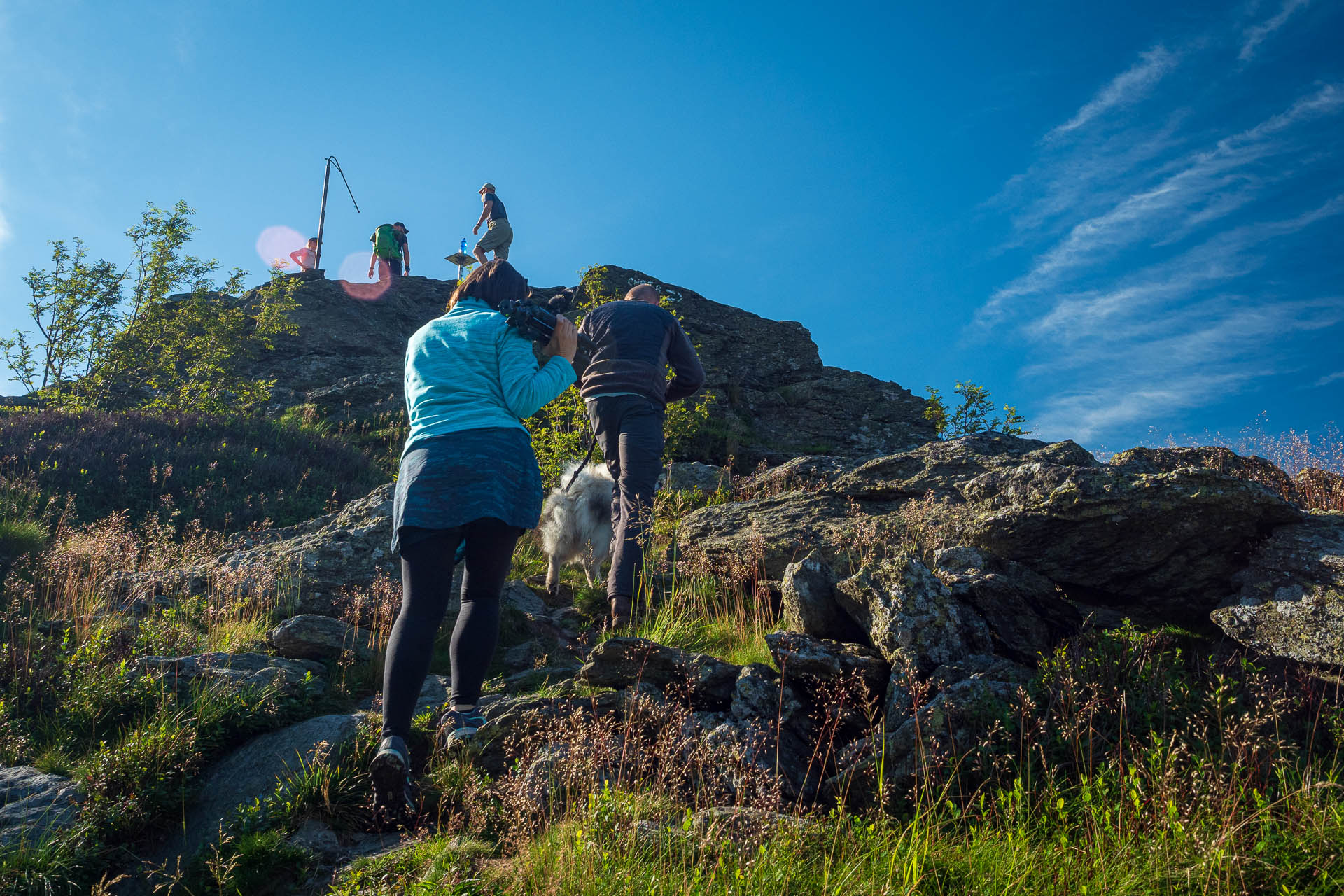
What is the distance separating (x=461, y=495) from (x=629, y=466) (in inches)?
103

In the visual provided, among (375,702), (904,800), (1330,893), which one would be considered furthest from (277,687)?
Result: (1330,893)

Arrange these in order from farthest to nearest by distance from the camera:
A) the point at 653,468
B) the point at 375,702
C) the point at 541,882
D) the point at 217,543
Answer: the point at 217,543, the point at 653,468, the point at 375,702, the point at 541,882

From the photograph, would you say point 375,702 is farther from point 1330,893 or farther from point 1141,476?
point 1141,476

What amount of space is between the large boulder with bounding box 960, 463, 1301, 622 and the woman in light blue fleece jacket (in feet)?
9.55

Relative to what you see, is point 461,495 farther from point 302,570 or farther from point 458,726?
point 302,570

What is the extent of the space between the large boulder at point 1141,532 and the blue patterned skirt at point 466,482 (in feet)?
9.42

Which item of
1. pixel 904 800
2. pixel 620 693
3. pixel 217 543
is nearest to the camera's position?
pixel 904 800

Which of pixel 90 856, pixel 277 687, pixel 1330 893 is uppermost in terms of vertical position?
pixel 277 687

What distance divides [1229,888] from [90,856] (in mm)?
4119

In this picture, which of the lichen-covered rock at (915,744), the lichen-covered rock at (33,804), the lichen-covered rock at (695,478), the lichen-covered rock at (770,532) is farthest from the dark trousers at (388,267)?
the lichen-covered rock at (915,744)

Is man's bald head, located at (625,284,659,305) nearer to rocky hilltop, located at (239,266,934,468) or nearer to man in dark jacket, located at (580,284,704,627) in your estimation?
man in dark jacket, located at (580,284,704,627)

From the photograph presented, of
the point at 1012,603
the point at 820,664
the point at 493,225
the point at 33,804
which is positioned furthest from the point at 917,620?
the point at 493,225

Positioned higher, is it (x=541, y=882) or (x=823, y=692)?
(x=823, y=692)

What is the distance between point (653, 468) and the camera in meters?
6.03
